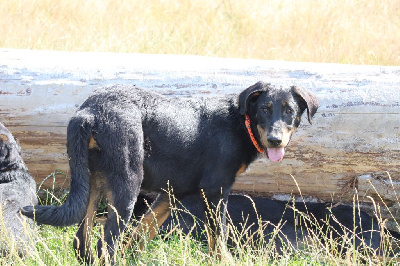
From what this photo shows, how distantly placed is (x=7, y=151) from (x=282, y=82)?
8.76ft

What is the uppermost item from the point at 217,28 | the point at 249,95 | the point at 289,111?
the point at 217,28

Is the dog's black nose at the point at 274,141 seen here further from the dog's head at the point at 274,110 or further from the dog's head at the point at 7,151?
the dog's head at the point at 7,151

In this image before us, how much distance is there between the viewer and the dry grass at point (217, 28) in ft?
29.6

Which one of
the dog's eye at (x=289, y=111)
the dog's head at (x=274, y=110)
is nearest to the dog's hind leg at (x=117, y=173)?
the dog's head at (x=274, y=110)

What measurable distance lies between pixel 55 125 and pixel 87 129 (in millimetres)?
1543

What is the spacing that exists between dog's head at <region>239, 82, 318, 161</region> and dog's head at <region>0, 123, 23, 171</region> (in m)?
2.18

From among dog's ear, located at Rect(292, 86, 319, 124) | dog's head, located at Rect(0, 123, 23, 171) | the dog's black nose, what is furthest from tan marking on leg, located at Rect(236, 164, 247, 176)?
dog's head, located at Rect(0, 123, 23, 171)

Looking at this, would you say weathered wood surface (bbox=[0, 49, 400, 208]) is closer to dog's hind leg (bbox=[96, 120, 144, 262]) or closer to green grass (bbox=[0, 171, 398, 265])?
green grass (bbox=[0, 171, 398, 265])

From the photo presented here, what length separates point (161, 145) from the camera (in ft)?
15.5

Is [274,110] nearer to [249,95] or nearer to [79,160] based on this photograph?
[249,95]

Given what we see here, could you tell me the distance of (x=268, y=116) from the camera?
4867 mm

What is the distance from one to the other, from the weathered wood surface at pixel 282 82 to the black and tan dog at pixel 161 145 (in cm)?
75

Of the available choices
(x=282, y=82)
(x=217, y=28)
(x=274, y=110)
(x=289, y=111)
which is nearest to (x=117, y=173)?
(x=274, y=110)

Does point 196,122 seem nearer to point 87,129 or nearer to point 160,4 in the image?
point 87,129
